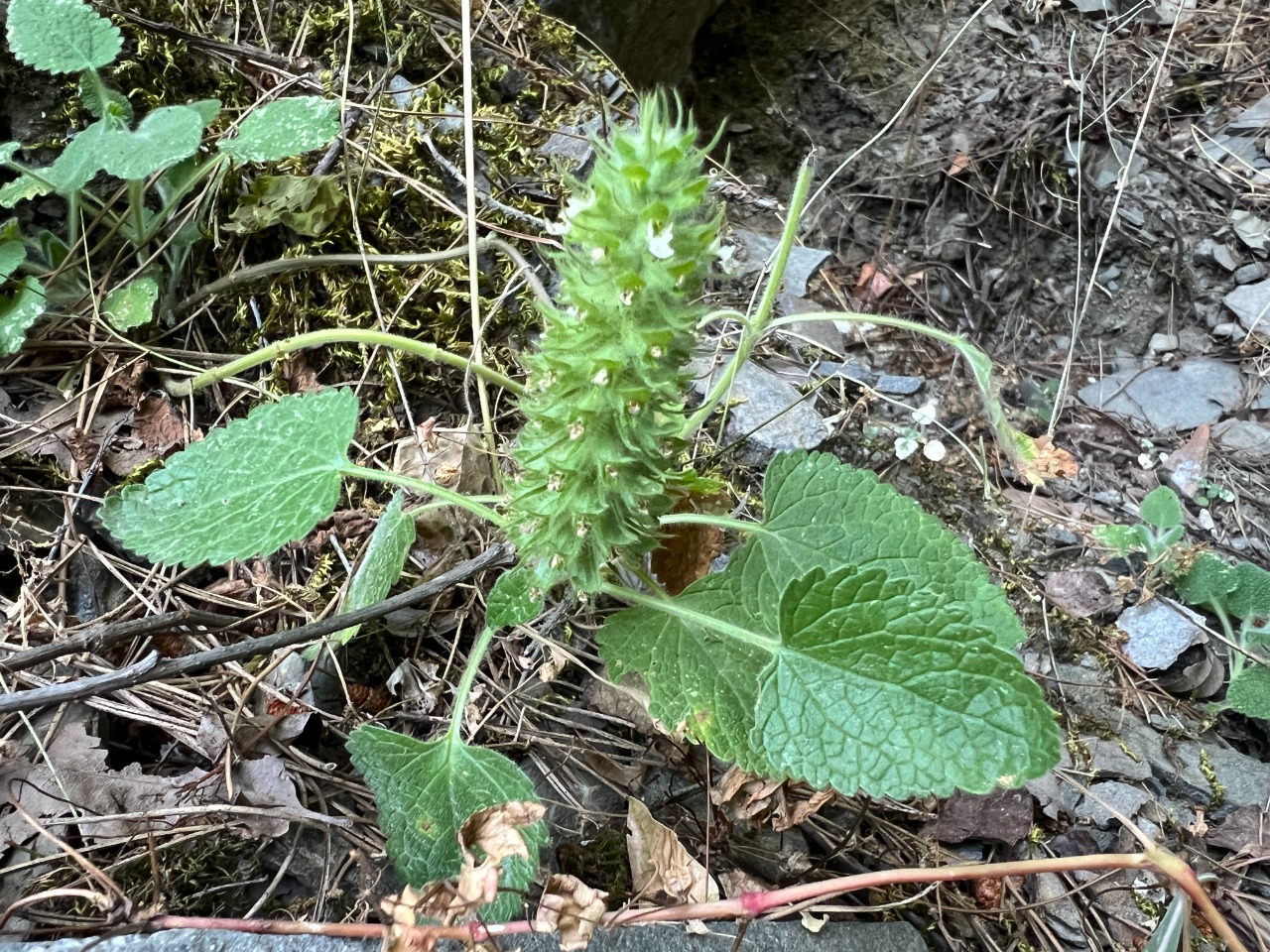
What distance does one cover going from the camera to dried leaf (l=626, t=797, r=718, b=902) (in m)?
1.37

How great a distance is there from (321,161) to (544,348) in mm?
1261

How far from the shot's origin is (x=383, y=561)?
1503 millimetres

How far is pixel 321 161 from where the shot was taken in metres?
2.18

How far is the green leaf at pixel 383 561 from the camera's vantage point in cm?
150

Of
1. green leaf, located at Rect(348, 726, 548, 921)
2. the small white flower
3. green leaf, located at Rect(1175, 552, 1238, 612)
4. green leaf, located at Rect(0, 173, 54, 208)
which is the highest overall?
the small white flower

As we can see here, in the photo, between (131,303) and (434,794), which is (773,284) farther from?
(131,303)

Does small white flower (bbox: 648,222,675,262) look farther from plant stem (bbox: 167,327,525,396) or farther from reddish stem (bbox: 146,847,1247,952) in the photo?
reddish stem (bbox: 146,847,1247,952)

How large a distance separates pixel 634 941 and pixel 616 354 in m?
0.89

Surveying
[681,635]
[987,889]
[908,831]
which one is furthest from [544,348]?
[987,889]

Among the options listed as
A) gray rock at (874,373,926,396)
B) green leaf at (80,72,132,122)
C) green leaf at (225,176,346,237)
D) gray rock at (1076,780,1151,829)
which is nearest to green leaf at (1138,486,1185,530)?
gray rock at (874,373,926,396)

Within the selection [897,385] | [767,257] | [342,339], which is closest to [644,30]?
[767,257]

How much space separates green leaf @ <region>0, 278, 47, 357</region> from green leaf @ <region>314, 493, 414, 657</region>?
0.96 metres

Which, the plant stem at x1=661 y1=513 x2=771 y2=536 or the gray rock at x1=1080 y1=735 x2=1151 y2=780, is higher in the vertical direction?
the plant stem at x1=661 y1=513 x2=771 y2=536

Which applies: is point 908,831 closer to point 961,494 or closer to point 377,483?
point 961,494
